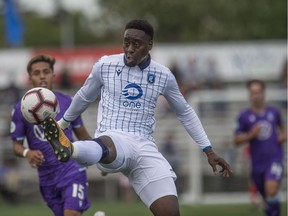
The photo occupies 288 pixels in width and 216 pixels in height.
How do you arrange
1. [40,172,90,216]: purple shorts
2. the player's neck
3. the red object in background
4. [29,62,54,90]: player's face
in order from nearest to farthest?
[40,172,90,216]: purple shorts, [29,62,54,90]: player's face, the player's neck, the red object in background

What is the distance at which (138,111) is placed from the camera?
877cm

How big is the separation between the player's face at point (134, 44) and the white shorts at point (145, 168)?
69cm

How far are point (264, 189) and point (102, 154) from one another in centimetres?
656

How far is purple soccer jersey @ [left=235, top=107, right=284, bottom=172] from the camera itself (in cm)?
1438

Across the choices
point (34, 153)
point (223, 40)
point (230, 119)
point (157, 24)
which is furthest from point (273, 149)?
point (223, 40)

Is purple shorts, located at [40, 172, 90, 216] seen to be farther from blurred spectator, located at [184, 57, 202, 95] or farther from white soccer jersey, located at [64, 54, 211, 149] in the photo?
blurred spectator, located at [184, 57, 202, 95]

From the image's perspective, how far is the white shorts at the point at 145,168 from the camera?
28.0ft

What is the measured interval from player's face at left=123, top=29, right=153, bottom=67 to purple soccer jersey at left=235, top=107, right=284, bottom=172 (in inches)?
236

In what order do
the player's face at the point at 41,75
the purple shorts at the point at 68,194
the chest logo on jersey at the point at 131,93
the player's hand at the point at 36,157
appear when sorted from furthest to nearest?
the player's face at the point at 41,75 → the purple shorts at the point at 68,194 → the player's hand at the point at 36,157 → the chest logo on jersey at the point at 131,93

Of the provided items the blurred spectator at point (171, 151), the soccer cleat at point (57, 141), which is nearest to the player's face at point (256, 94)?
the soccer cleat at point (57, 141)

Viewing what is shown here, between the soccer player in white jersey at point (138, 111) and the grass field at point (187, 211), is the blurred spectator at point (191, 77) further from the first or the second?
the soccer player in white jersey at point (138, 111)

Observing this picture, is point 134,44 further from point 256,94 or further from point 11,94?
point 11,94

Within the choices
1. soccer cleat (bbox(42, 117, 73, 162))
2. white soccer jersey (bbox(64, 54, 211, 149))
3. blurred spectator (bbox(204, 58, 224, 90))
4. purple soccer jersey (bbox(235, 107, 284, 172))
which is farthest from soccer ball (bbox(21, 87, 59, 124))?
blurred spectator (bbox(204, 58, 224, 90))

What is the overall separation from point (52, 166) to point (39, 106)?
2410mm
